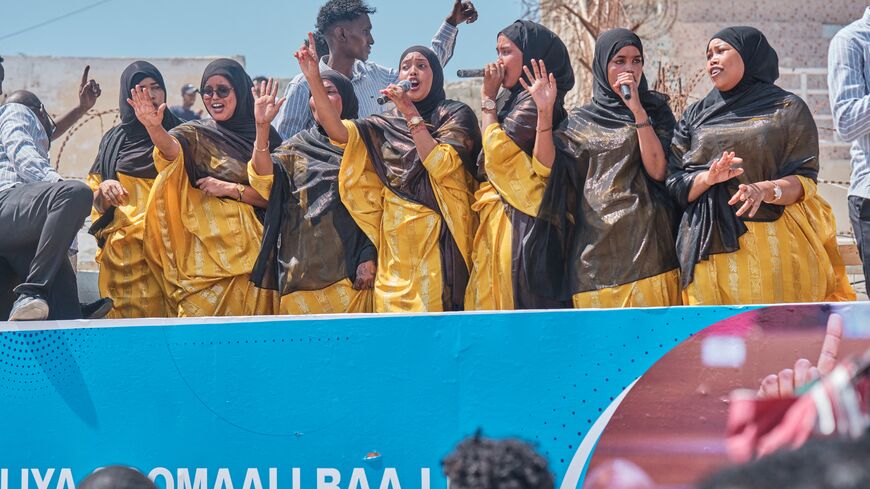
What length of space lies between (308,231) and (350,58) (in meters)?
1.70

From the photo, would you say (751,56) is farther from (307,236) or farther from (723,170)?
(307,236)

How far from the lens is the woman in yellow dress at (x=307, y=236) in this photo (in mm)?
5168

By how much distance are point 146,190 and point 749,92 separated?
9.87 feet

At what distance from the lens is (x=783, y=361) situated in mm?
4008

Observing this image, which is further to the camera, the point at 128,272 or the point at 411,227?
the point at 128,272

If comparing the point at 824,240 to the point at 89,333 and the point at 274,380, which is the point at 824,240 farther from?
the point at 89,333

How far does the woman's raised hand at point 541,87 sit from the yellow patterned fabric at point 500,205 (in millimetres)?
208

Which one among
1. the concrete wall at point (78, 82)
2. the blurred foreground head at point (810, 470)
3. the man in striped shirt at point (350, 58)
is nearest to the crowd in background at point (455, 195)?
the man in striped shirt at point (350, 58)

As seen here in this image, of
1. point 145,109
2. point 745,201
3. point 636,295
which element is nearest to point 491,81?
point 636,295

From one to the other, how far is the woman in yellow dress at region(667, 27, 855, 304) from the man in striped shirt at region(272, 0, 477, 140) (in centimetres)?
191

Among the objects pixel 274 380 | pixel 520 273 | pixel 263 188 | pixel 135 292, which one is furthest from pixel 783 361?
pixel 135 292

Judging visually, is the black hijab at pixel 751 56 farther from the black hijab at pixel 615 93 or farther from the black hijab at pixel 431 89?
the black hijab at pixel 431 89

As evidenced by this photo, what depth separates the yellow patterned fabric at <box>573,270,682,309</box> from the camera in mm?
4617

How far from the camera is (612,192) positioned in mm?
4691
